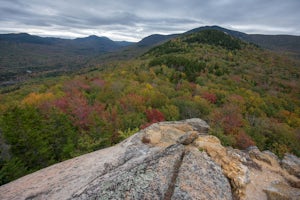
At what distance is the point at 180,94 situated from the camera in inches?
1919

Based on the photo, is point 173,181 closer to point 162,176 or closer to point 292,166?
point 162,176

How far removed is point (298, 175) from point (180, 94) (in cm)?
3717

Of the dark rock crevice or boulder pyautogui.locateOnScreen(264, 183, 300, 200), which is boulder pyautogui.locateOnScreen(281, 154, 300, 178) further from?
the dark rock crevice

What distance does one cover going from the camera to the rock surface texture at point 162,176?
278 inches

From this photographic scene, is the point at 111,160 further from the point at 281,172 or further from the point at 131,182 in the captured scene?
the point at 281,172

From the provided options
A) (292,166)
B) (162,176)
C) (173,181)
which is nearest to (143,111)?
(292,166)

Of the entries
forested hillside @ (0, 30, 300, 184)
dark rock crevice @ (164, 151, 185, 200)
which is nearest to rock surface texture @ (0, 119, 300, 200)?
dark rock crevice @ (164, 151, 185, 200)

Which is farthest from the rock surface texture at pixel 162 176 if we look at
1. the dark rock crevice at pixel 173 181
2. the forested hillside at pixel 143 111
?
the forested hillside at pixel 143 111

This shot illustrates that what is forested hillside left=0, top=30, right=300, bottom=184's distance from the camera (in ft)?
65.1

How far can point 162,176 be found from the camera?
7.45m

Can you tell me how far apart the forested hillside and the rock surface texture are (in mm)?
8665

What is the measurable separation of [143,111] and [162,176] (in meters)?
29.7

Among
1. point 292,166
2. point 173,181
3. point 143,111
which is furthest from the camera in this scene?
point 143,111

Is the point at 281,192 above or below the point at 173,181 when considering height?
below
